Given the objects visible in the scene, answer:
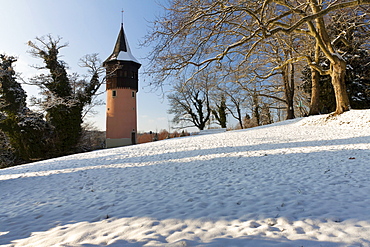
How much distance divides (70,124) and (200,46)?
49.4 feet

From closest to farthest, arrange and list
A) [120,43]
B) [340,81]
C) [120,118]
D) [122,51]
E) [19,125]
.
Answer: [340,81] < [19,125] < [120,118] < [122,51] < [120,43]

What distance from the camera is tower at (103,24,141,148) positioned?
24.7 metres

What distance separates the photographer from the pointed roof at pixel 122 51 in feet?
84.6

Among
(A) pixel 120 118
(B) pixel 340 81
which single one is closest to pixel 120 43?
(A) pixel 120 118

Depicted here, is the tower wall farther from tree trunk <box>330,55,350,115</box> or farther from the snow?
tree trunk <box>330,55,350,115</box>

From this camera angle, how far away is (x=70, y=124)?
58.6ft

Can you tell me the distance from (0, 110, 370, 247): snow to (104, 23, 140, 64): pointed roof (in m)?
22.6

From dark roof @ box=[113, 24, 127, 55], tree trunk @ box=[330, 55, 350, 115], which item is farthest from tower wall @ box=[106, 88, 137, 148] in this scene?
tree trunk @ box=[330, 55, 350, 115]

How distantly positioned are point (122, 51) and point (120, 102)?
24.3ft

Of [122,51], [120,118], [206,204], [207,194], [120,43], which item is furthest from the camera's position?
[120,43]

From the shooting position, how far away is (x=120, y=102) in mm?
25016

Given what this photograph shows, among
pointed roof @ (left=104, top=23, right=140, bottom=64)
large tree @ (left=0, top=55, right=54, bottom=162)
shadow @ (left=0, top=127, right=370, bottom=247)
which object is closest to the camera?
shadow @ (left=0, top=127, right=370, bottom=247)

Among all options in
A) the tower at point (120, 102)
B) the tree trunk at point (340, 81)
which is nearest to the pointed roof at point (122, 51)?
the tower at point (120, 102)

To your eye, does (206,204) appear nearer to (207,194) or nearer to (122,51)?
(207,194)
